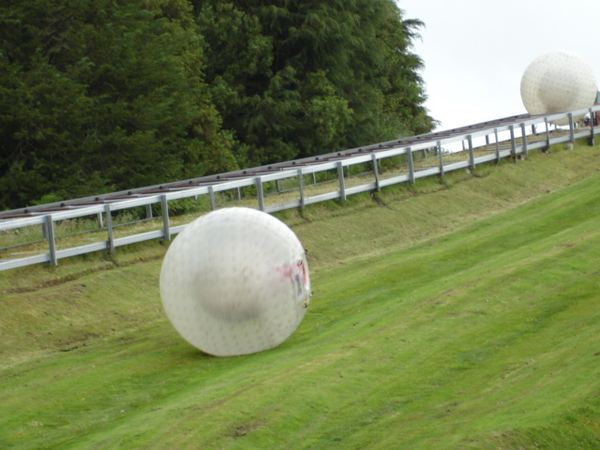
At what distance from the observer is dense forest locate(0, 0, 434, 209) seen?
127 ft

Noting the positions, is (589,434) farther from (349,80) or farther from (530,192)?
(349,80)

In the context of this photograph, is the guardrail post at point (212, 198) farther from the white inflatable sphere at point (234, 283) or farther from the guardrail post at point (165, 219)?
the white inflatable sphere at point (234, 283)

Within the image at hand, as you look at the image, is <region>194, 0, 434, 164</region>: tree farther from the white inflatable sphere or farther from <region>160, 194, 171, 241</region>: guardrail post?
the white inflatable sphere

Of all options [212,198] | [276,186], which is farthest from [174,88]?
[212,198]

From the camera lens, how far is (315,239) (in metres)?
25.4

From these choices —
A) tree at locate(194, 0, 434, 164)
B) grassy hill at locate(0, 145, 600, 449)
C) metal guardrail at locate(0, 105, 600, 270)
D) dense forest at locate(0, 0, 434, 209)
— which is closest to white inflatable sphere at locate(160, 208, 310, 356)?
grassy hill at locate(0, 145, 600, 449)

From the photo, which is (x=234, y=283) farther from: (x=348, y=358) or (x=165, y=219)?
(x=165, y=219)

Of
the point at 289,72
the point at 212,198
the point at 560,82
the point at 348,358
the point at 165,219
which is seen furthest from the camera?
the point at 289,72

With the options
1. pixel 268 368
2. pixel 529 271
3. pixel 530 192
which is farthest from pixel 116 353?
pixel 530 192

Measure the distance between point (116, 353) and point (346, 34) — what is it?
42939mm

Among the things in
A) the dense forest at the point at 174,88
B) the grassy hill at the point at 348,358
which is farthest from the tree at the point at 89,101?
the grassy hill at the point at 348,358

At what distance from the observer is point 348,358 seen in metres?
14.0

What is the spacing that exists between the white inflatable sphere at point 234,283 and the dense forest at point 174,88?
2158 centimetres

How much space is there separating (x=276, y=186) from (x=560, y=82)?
1827 cm
